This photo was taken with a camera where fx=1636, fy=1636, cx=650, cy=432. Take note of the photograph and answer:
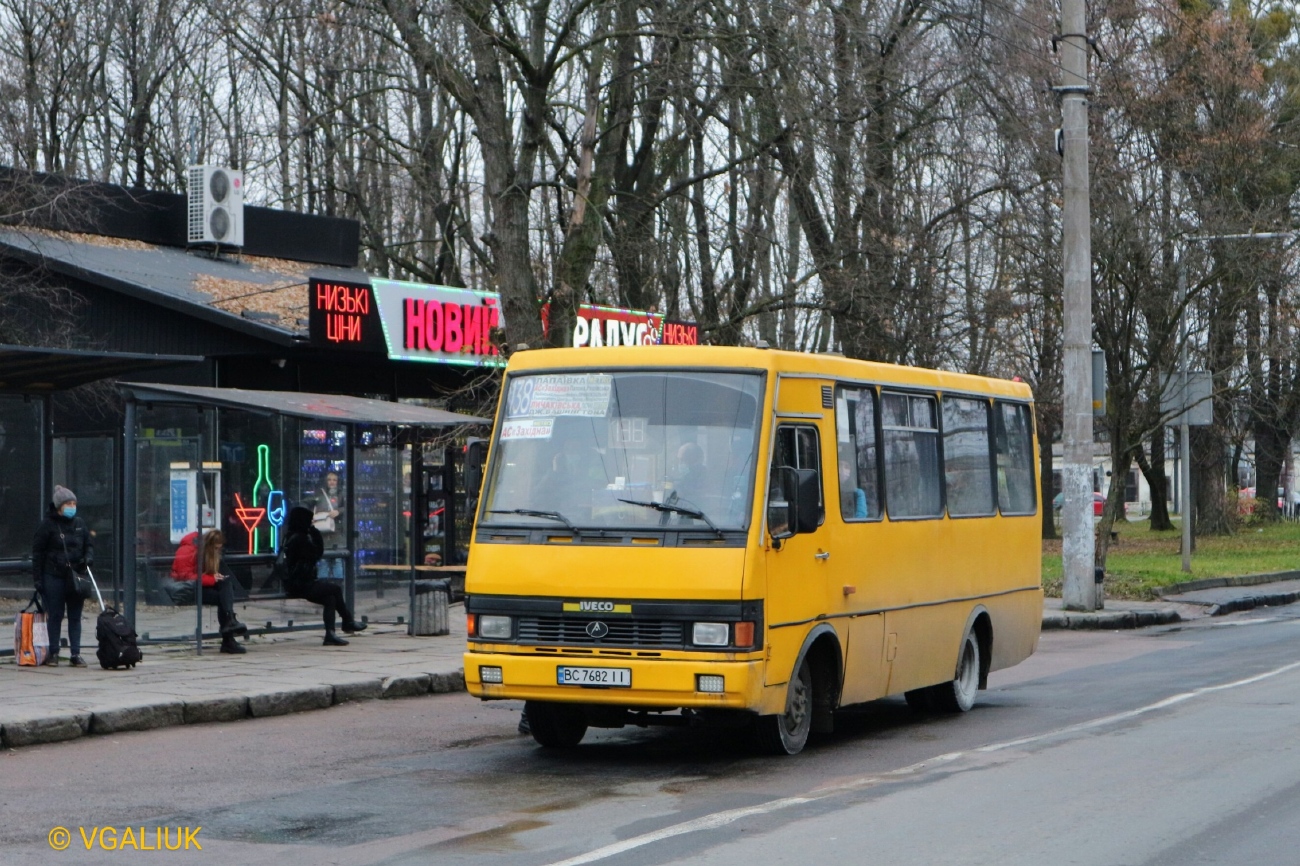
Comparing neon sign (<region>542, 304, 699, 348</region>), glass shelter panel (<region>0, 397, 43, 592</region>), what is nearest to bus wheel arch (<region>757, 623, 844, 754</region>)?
glass shelter panel (<region>0, 397, 43, 592</region>)

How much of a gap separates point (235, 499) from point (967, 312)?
16.0 metres

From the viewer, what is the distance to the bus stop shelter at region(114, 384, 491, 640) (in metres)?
16.8

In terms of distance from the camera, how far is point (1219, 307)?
30.2 metres

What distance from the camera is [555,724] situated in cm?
1111

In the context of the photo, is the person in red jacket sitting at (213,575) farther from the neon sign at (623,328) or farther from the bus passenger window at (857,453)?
the neon sign at (623,328)

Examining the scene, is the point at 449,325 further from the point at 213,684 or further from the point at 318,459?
the point at 213,684

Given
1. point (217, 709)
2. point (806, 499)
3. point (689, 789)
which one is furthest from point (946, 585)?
point (217, 709)

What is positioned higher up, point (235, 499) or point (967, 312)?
point (967, 312)

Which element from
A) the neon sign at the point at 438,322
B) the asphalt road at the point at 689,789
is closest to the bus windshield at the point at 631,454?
the asphalt road at the point at 689,789

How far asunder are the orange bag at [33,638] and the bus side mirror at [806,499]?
8.52 metres

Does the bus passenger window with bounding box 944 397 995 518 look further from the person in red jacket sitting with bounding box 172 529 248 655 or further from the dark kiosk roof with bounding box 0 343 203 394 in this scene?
the person in red jacket sitting with bounding box 172 529 248 655

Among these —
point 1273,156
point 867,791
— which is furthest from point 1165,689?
point 1273,156

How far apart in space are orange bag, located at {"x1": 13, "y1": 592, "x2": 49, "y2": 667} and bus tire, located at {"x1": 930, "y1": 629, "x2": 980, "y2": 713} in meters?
8.31

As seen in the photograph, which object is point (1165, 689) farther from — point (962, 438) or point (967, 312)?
point (967, 312)
